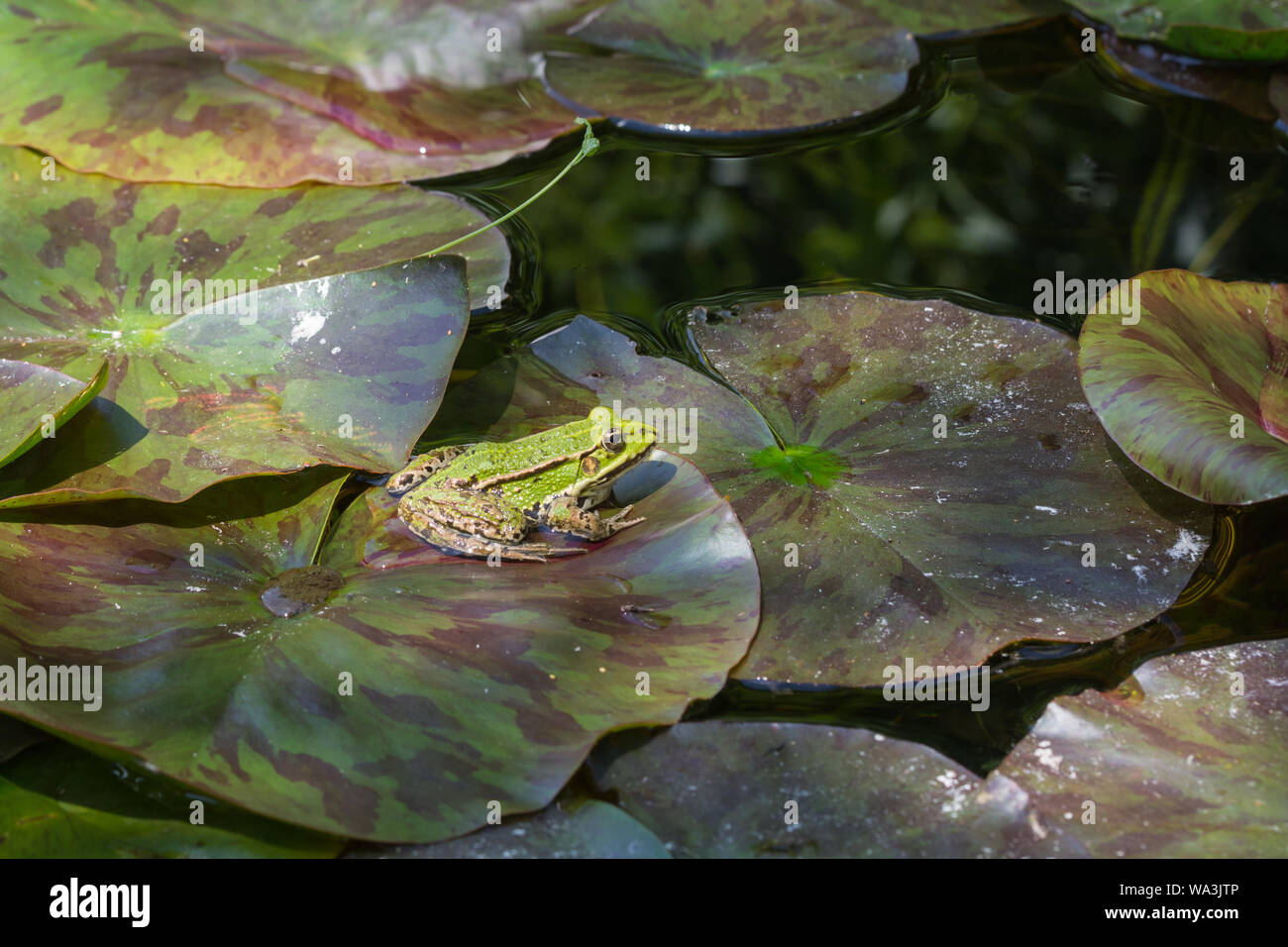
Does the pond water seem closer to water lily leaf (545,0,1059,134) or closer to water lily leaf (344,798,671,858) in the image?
water lily leaf (545,0,1059,134)

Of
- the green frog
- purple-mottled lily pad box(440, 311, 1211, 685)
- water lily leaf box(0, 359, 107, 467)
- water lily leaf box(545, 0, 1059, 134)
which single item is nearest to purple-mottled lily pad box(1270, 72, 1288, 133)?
water lily leaf box(545, 0, 1059, 134)

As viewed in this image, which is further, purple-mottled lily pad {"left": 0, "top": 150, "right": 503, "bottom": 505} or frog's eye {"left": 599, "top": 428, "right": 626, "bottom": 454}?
frog's eye {"left": 599, "top": 428, "right": 626, "bottom": 454}

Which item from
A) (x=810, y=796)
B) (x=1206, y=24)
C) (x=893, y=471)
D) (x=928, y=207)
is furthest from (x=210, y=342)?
(x=1206, y=24)

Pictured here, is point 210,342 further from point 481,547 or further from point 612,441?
point 612,441

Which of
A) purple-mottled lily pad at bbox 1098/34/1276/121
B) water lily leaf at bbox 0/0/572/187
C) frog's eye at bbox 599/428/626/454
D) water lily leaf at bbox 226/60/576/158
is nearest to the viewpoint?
frog's eye at bbox 599/428/626/454

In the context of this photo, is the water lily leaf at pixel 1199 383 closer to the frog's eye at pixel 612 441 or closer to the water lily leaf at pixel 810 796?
the water lily leaf at pixel 810 796

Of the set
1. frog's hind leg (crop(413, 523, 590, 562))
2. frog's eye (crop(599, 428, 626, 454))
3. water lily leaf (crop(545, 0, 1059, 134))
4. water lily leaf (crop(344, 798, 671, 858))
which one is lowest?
water lily leaf (crop(344, 798, 671, 858))
